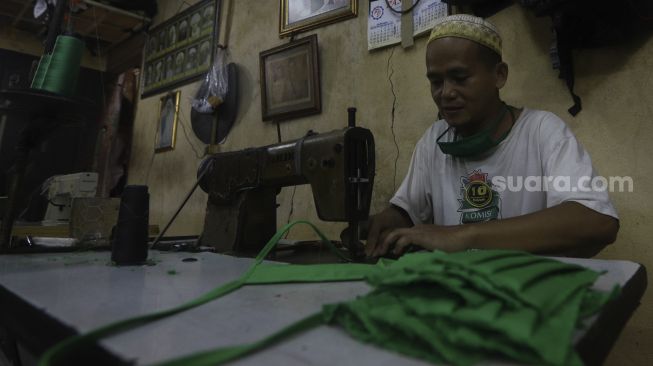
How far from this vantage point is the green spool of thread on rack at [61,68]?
4.72 feet

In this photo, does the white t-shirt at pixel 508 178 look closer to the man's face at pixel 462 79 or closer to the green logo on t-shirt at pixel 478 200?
the green logo on t-shirt at pixel 478 200

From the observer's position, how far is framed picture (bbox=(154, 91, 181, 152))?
3518 mm

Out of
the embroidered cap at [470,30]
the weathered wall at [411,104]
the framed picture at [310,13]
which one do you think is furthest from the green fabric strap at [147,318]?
the framed picture at [310,13]

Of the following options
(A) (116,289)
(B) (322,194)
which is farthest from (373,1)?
(A) (116,289)

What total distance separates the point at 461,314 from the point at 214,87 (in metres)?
2.93

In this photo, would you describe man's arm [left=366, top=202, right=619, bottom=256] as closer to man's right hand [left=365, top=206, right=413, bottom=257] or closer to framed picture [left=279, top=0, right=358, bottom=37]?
man's right hand [left=365, top=206, right=413, bottom=257]

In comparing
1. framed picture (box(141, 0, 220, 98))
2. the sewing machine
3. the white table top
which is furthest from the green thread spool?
framed picture (box(141, 0, 220, 98))

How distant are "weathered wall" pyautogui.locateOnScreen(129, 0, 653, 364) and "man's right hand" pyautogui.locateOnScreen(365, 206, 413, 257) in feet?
1.50

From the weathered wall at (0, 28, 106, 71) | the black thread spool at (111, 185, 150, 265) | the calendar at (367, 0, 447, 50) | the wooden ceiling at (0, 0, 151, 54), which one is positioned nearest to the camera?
the black thread spool at (111, 185, 150, 265)

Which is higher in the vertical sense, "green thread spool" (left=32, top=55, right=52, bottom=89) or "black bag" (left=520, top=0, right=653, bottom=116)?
"black bag" (left=520, top=0, right=653, bottom=116)

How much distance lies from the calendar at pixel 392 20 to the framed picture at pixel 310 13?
154 mm

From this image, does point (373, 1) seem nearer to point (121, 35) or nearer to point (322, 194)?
point (322, 194)

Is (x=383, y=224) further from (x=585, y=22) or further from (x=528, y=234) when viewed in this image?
(x=585, y=22)

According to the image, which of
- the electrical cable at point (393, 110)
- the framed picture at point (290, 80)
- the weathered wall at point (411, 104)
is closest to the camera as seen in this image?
the weathered wall at point (411, 104)
